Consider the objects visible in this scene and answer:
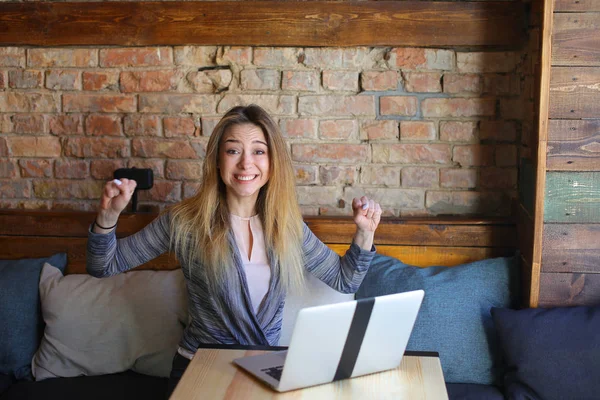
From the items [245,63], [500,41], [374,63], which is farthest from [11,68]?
[500,41]

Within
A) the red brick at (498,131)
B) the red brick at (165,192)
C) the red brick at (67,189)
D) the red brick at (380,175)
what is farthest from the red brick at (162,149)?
the red brick at (498,131)

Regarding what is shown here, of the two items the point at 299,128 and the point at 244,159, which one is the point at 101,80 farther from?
the point at 244,159

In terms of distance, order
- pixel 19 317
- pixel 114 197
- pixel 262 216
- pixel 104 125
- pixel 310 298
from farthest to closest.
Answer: pixel 104 125 → pixel 19 317 → pixel 310 298 → pixel 262 216 → pixel 114 197

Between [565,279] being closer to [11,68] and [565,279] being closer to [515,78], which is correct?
[515,78]

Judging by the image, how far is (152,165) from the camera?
2809 mm

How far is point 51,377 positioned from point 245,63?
4.56 feet

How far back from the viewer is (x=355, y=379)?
5.35 ft

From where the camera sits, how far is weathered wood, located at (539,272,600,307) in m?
2.36

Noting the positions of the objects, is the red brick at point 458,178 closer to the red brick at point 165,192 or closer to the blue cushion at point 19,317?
the red brick at point 165,192

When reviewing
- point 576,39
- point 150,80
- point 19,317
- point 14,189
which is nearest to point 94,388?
point 19,317

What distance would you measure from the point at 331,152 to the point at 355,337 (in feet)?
4.22

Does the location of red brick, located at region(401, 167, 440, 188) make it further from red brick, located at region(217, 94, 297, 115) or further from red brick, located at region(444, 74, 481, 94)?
red brick, located at region(217, 94, 297, 115)

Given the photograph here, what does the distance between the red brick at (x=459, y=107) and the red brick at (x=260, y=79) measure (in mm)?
583

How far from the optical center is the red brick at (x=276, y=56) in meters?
2.70
